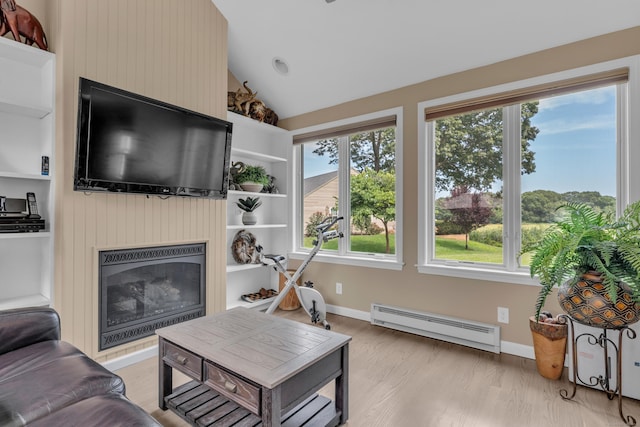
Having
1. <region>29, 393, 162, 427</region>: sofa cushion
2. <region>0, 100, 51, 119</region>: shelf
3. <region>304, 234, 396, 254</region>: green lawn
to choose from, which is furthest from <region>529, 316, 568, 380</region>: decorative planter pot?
<region>0, 100, 51, 119</region>: shelf

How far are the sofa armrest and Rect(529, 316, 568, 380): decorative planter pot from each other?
3.13 metres

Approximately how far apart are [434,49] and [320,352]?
8.97 feet

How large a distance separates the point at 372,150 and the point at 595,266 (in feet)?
7.58

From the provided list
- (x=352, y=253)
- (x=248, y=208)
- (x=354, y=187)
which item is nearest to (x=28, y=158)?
(x=248, y=208)

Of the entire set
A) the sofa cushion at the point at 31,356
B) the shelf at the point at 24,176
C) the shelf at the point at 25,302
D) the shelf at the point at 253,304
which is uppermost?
the shelf at the point at 24,176

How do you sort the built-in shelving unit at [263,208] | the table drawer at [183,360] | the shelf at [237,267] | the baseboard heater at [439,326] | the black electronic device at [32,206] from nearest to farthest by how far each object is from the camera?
the table drawer at [183,360], the black electronic device at [32,206], the baseboard heater at [439,326], the shelf at [237,267], the built-in shelving unit at [263,208]

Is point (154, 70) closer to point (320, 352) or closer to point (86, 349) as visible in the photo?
point (86, 349)

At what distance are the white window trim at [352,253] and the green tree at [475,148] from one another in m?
0.39

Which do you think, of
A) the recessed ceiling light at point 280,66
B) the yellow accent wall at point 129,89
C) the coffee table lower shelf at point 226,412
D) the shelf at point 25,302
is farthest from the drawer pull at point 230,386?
the recessed ceiling light at point 280,66

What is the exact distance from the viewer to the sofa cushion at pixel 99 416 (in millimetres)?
1062

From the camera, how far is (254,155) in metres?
3.78

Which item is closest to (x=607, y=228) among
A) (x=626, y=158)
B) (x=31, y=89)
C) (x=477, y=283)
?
(x=626, y=158)

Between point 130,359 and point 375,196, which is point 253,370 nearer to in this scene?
point 130,359

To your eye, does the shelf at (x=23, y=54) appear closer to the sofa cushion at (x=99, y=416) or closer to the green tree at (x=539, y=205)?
the sofa cushion at (x=99, y=416)
